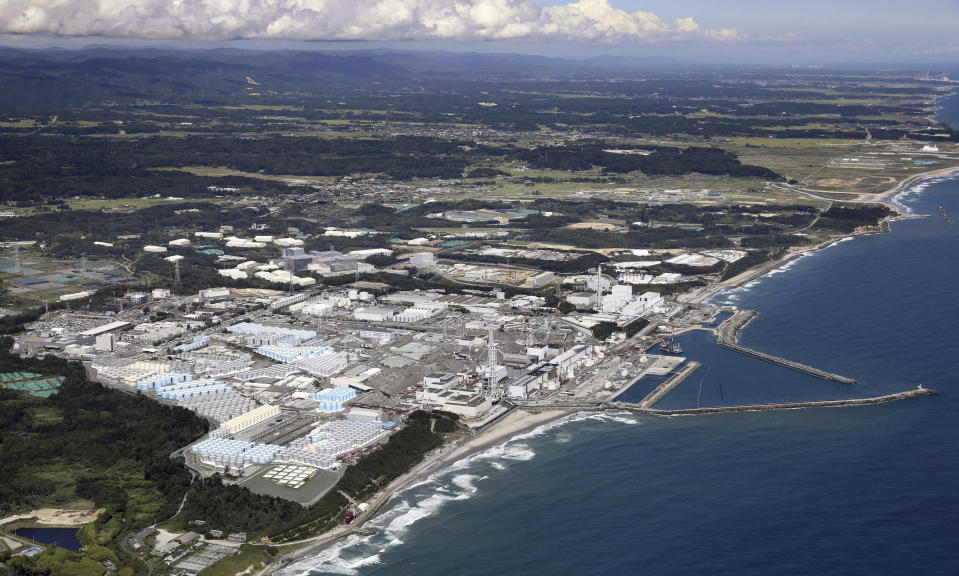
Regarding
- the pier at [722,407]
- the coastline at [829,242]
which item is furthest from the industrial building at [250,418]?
the coastline at [829,242]

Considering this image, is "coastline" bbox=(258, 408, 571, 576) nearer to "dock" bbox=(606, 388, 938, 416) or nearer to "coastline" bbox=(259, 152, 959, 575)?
"coastline" bbox=(259, 152, 959, 575)

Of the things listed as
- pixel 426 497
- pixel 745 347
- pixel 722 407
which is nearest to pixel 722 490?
pixel 722 407

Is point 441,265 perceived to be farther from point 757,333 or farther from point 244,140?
point 244,140

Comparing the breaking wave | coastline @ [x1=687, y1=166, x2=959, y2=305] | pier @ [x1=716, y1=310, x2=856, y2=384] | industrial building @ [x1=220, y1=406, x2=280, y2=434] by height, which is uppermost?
coastline @ [x1=687, y1=166, x2=959, y2=305]

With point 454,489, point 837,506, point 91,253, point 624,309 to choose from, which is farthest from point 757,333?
point 91,253

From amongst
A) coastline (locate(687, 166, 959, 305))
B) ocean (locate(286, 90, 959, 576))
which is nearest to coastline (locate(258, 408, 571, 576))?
ocean (locate(286, 90, 959, 576))

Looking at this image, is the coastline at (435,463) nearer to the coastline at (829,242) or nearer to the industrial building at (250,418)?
the industrial building at (250,418)
